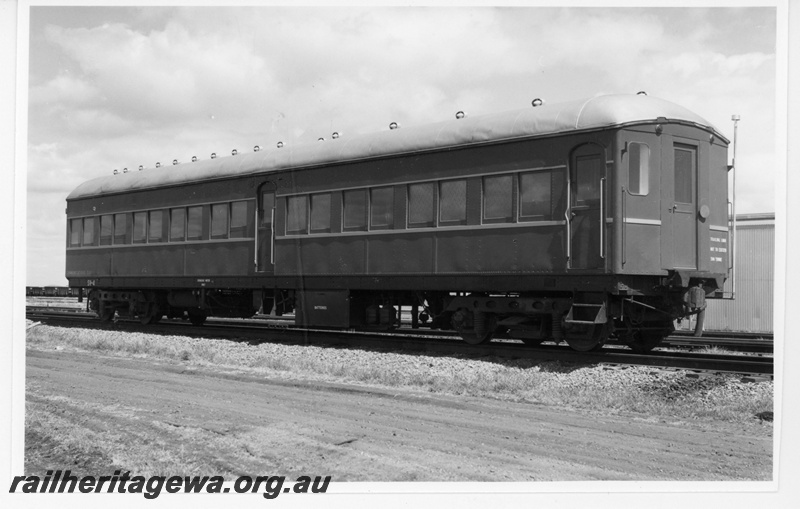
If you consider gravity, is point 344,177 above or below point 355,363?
above

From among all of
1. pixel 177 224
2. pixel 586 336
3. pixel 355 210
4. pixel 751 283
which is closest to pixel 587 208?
pixel 586 336

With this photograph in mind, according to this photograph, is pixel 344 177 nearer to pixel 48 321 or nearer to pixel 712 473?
pixel 712 473

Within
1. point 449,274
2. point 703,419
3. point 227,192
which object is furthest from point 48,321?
point 703,419

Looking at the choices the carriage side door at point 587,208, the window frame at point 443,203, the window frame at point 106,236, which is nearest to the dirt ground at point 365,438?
the carriage side door at point 587,208

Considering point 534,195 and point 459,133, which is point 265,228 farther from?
point 534,195

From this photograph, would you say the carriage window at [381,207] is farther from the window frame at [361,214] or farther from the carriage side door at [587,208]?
the carriage side door at [587,208]

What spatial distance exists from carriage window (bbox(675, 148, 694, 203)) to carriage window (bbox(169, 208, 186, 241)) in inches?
431

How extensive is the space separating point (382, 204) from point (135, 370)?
4.88 metres

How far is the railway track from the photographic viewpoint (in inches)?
408

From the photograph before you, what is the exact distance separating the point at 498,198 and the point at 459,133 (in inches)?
51.2

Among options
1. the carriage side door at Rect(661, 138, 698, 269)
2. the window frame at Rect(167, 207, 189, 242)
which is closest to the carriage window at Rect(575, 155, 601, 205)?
the carriage side door at Rect(661, 138, 698, 269)

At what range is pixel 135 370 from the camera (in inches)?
484

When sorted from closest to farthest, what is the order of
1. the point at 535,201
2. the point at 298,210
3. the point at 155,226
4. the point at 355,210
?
1. the point at 535,201
2. the point at 355,210
3. the point at 298,210
4. the point at 155,226

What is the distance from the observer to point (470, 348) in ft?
41.0
